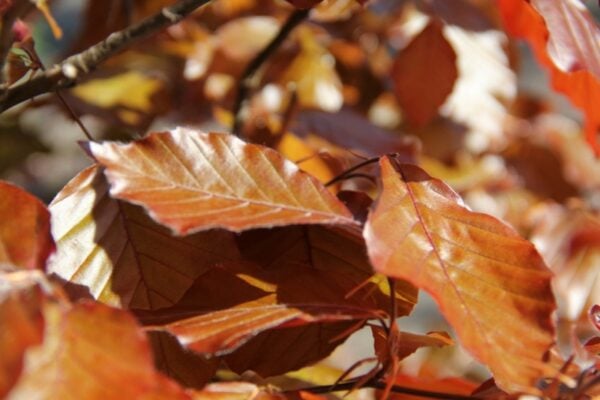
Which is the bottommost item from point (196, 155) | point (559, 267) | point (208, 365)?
point (559, 267)

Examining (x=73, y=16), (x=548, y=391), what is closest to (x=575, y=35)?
(x=548, y=391)

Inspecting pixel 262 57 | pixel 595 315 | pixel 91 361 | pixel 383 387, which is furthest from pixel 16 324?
pixel 262 57

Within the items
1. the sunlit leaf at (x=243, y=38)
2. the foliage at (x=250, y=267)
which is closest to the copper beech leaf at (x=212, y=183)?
the foliage at (x=250, y=267)

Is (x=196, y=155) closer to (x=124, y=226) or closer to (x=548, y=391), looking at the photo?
(x=124, y=226)

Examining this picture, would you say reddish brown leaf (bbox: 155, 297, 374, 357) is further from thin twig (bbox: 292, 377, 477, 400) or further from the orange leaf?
the orange leaf

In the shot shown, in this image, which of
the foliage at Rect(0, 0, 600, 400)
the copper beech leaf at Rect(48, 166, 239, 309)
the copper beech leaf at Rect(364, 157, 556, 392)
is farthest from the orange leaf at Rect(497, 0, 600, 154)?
the copper beech leaf at Rect(48, 166, 239, 309)

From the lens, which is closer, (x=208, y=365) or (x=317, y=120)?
(x=208, y=365)

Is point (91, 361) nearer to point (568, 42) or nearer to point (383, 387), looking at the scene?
point (383, 387)
